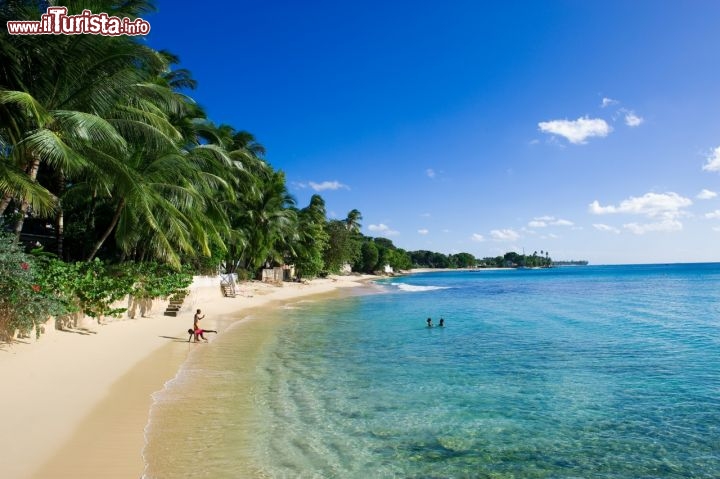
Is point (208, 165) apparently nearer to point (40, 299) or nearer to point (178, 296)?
point (178, 296)

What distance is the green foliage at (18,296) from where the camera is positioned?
8.56m

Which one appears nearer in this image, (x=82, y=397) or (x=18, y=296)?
(x=82, y=397)

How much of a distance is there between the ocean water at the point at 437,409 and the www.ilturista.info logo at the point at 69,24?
906 cm

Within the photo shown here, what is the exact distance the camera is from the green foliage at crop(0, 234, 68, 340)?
856cm

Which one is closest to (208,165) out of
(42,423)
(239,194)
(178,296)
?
(178,296)

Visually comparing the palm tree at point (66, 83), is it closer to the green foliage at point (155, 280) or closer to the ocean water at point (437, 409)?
the green foliage at point (155, 280)

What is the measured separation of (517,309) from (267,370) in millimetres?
23377

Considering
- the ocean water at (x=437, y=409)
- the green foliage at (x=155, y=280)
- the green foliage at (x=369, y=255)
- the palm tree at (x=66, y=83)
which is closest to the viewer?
the ocean water at (x=437, y=409)

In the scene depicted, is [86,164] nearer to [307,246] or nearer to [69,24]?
[69,24]

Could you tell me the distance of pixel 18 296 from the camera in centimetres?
875

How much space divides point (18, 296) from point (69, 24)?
7.00 m

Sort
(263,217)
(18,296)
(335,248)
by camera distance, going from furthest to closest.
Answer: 1. (335,248)
2. (263,217)
3. (18,296)

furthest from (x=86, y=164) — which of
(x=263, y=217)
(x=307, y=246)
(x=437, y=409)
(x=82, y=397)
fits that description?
(x=307, y=246)

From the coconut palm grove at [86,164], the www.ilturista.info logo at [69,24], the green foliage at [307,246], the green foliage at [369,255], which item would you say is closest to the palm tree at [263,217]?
the green foliage at [307,246]
